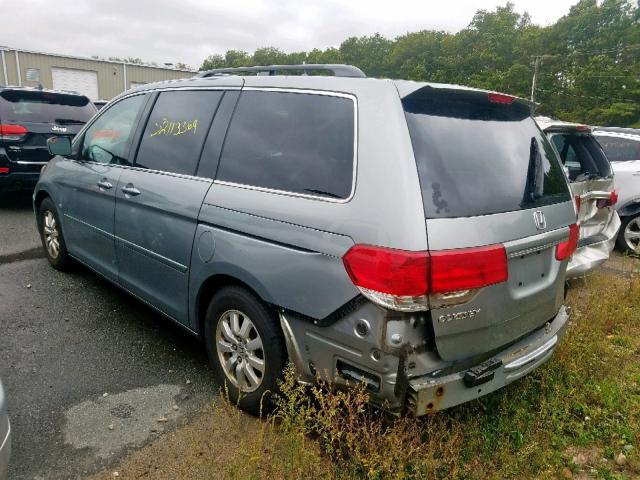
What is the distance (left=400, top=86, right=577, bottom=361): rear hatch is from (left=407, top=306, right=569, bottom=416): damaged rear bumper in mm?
70

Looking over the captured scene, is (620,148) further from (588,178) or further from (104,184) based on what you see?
(104,184)

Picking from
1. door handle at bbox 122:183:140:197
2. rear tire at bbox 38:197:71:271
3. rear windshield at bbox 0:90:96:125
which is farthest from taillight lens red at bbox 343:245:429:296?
rear windshield at bbox 0:90:96:125

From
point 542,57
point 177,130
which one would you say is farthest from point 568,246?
point 542,57

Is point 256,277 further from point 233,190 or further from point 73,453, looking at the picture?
point 73,453

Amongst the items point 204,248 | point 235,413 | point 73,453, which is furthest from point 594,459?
point 73,453

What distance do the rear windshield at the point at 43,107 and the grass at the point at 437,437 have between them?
6.40 metres

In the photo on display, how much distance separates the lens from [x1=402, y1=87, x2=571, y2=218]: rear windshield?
214 centimetres

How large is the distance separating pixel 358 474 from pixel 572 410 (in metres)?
1.49

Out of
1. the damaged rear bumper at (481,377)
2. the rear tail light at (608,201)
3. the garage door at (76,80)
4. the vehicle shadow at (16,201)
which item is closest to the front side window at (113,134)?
the damaged rear bumper at (481,377)

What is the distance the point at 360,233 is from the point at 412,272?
0.28 metres

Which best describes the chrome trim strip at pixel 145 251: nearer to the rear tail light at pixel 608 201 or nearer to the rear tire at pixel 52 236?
the rear tire at pixel 52 236

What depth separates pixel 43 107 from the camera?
7523mm

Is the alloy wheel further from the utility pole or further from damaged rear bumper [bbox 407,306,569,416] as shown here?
the utility pole

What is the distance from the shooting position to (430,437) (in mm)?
2342
